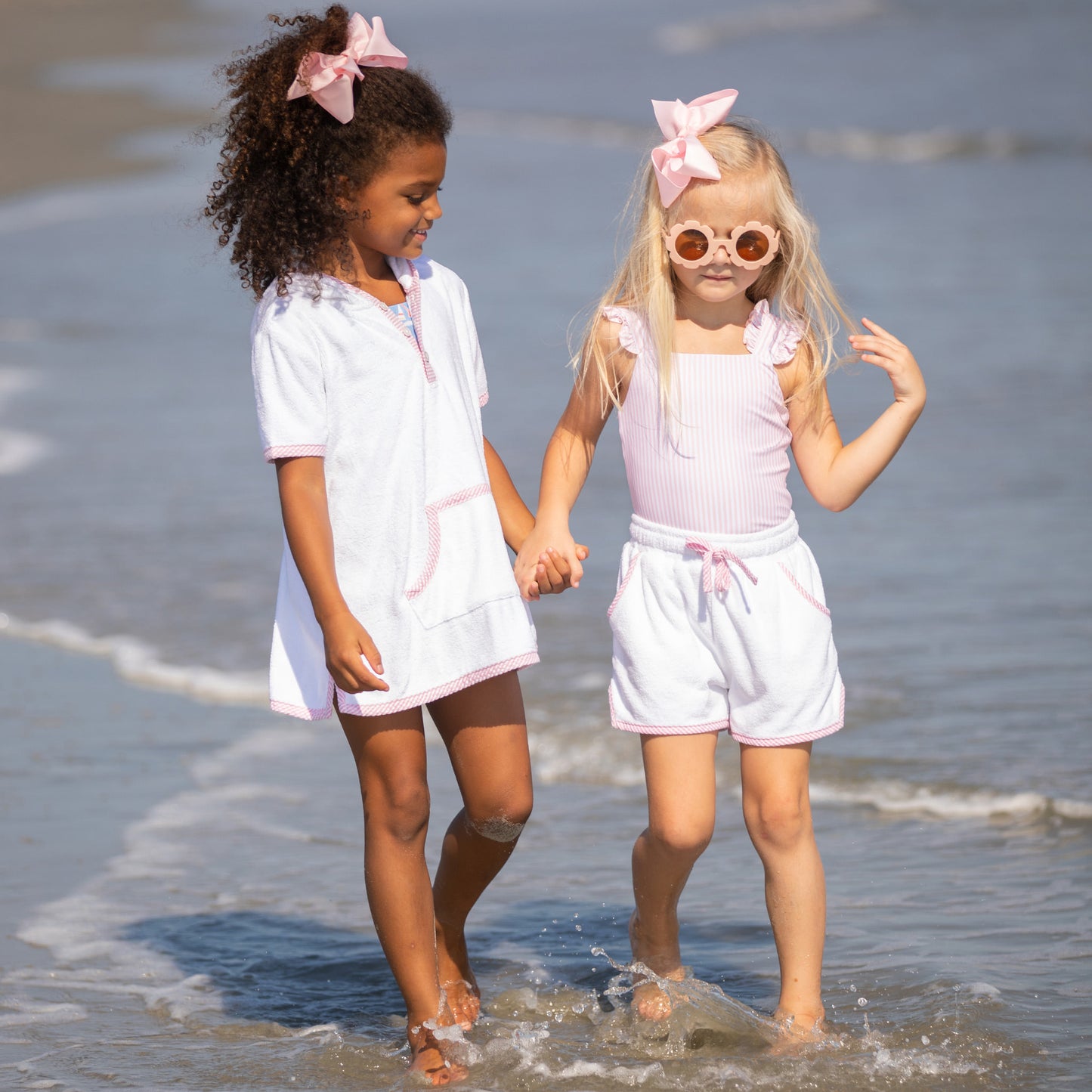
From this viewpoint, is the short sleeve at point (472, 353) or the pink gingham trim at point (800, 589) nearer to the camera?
the pink gingham trim at point (800, 589)

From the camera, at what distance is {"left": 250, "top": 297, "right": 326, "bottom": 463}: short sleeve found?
297 cm

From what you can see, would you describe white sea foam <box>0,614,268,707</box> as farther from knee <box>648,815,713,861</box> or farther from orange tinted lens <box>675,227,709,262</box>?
orange tinted lens <box>675,227,709,262</box>

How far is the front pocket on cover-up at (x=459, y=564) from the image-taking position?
10.1 feet

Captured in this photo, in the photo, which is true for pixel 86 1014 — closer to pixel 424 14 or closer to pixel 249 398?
pixel 249 398

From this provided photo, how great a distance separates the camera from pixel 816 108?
940 inches

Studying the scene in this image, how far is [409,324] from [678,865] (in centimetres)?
116

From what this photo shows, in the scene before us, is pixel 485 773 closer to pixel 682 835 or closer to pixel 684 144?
pixel 682 835

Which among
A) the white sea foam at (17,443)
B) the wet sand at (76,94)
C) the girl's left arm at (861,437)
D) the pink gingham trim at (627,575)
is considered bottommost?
the pink gingham trim at (627,575)

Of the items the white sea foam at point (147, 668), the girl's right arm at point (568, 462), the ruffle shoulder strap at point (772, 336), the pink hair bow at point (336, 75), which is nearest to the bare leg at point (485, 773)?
the girl's right arm at point (568, 462)

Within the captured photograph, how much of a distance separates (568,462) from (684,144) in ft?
2.10

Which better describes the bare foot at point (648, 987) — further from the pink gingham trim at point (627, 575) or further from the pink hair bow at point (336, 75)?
the pink hair bow at point (336, 75)

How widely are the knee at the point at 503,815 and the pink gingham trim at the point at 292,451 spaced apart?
78 centimetres

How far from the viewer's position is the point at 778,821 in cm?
318

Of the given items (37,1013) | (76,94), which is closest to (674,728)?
(37,1013)
